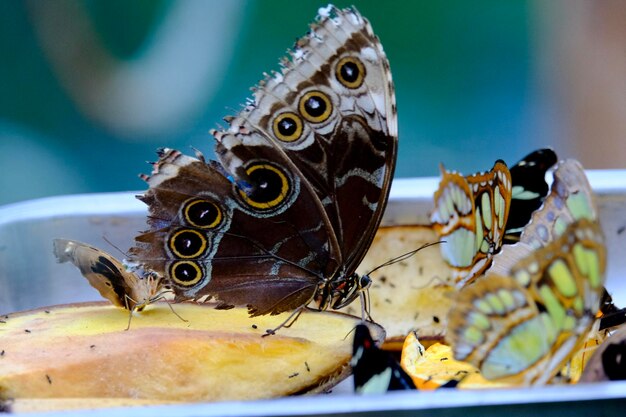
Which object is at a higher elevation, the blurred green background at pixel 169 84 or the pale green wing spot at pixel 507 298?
the blurred green background at pixel 169 84

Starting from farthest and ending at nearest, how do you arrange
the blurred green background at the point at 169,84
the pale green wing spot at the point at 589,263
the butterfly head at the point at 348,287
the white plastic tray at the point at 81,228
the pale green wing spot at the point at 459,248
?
1. the blurred green background at the point at 169,84
2. the white plastic tray at the point at 81,228
3. the pale green wing spot at the point at 459,248
4. the butterfly head at the point at 348,287
5. the pale green wing spot at the point at 589,263

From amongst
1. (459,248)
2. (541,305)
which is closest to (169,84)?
(459,248)

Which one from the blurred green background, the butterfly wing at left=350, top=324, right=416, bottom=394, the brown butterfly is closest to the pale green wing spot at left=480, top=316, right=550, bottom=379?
the butterfly wing at left=350, top=324, right=416, bottom=394

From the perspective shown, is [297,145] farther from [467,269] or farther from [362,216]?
[467,269]

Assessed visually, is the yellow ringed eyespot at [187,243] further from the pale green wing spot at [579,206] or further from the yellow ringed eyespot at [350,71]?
the pale green wing spot at [579,206]

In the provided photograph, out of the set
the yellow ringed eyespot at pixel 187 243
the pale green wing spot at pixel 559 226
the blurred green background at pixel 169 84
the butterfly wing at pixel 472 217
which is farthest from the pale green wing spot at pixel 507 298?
the blurred green background at pixel 169 84

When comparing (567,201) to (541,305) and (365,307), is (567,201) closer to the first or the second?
(541,305)

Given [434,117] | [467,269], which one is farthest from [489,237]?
[434,117]
